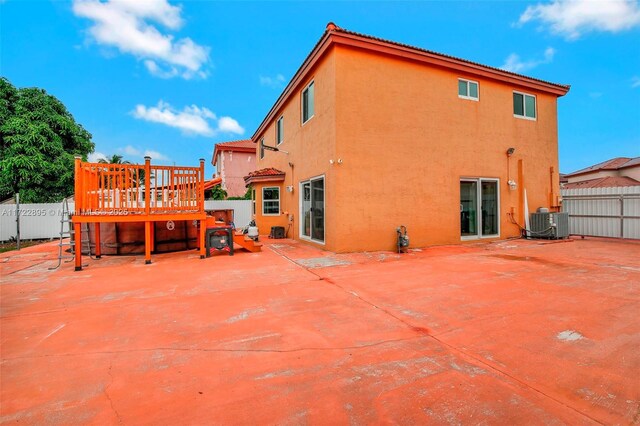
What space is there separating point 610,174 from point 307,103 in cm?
2434

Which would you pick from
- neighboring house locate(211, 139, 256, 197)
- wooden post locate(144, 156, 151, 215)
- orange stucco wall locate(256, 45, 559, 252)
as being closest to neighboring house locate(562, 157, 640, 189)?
orange stucco wall locate(256, 45, 559, 252)

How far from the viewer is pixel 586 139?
74.5 ft

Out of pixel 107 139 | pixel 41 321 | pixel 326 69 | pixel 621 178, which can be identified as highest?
pixel 107 139

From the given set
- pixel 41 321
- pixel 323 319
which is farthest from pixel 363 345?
pixel 41 321

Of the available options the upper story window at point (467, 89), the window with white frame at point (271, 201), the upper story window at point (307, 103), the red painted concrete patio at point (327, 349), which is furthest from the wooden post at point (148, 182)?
the upper story window at point (467, 89)

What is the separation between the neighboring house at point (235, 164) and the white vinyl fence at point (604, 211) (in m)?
20.0

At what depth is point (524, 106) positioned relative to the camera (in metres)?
10.4

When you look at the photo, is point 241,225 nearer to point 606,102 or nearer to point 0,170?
point 0,170

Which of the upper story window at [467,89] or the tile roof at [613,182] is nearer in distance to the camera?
the upper story window at [467,89]

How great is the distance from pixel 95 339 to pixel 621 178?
28.7 metres

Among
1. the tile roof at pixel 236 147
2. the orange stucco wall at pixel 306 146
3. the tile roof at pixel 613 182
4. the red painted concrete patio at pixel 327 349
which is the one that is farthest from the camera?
the tile roof at pixel 236 147

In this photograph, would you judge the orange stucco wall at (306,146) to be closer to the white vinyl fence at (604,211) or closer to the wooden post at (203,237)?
the wooden post at (203,237)

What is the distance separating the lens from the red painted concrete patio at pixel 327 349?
178 cm

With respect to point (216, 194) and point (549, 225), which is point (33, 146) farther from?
point (549, 225)
